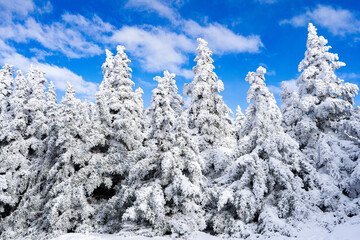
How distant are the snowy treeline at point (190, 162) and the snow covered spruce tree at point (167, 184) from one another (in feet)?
→ 0.23

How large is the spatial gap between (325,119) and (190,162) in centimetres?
1193

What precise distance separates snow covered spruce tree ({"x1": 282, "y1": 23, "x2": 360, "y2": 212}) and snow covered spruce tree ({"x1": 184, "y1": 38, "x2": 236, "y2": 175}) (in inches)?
211

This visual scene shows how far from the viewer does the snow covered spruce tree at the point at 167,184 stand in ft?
51.9

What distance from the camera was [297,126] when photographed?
68.6 feet

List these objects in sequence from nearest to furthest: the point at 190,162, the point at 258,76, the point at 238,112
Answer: the point at 190,162 < the point at 258,76 < the point at 238,112

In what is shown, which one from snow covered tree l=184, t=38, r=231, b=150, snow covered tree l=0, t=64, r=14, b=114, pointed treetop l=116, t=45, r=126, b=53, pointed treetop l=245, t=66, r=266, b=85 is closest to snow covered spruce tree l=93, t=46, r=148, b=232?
pointed treetop l=116, t=45, r=126, b=53

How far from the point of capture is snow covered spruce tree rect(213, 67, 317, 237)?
15375 millimetres

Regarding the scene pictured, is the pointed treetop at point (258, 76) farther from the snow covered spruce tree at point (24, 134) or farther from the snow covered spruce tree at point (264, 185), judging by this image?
the snow covered spruce tree at point (24, 134)

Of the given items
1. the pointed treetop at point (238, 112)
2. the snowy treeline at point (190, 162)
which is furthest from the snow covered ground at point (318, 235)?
the pointed treetop at point (238, 112)

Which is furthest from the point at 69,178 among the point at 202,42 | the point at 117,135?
the point at 202,42

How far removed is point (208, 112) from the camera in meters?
23.2

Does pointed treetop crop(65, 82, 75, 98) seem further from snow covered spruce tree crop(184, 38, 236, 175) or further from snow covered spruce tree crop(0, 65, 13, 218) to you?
snow covered spruce tree crop(184, 38, 236, 175)

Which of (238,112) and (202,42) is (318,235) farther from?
(238,112)

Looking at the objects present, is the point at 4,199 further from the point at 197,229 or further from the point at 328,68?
the point at 328,68
